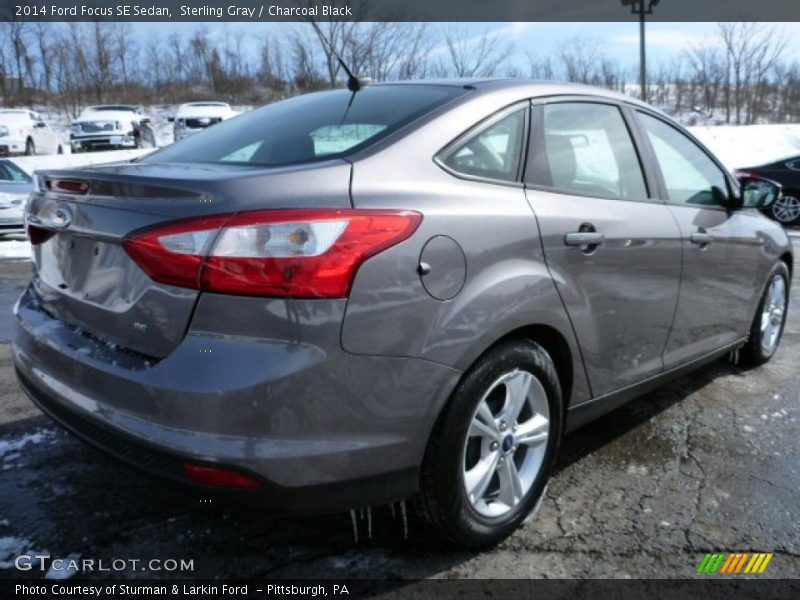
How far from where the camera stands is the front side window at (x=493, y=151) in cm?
225

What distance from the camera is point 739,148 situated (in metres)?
27.5

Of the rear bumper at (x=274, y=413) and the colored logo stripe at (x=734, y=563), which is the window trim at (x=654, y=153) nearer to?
the colored logo stripe at (x=734, y=563)

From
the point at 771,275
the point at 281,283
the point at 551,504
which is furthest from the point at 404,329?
the point at 771,275

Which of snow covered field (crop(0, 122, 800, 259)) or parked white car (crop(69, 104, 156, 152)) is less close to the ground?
parked white car (crop(69, 104, 156, 152))

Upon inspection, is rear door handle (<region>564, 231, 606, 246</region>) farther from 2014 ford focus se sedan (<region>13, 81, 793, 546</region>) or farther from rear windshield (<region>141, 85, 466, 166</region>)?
rear windshield (<region>141, 85, 466, 166</region>)

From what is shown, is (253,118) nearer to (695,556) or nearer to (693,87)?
(695,556)

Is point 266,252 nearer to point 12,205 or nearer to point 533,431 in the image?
point 533,431

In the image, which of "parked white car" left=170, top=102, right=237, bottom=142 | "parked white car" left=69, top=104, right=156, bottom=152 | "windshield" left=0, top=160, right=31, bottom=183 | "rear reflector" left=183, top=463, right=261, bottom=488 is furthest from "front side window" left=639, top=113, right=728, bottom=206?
"parked white car" left=69, top=104, right=156, bottom=152

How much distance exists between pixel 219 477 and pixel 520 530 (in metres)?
1.23

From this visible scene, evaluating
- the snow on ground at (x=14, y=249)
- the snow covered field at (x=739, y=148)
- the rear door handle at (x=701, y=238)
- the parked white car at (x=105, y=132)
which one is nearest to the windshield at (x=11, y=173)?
the snow on ground at (x=14, y=249)

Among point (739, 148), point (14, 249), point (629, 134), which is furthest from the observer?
point (739, 148)

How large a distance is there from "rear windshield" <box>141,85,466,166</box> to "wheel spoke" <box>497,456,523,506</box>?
3.94 feet

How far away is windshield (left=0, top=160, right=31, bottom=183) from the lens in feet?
39.3

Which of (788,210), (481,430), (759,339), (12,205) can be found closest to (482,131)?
(481,430)
